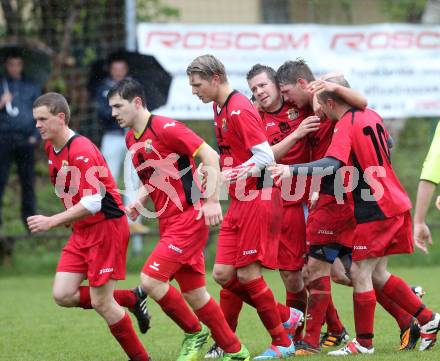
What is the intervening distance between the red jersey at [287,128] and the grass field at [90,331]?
1.30 meters

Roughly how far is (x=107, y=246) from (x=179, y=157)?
2.27 feet

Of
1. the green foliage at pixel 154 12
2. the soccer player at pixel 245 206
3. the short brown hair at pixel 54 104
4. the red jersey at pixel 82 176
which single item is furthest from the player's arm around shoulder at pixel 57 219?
the green foliage at pixel 154 12

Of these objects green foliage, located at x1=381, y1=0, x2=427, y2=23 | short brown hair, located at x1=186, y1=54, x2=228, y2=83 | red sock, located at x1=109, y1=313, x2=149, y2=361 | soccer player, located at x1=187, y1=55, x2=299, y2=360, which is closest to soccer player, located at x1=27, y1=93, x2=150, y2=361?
red sock, located at x1=109, y1=313, x2=149, y2=361

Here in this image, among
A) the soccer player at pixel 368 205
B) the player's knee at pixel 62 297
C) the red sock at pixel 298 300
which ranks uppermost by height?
the soccer player at pixel 368 205

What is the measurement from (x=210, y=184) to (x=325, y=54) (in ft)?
21.5

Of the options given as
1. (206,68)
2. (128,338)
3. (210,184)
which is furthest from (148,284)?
(206,68)

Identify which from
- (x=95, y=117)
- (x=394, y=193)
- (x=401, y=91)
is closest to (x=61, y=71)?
(x=95, y=117)

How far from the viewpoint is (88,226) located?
6.06 m

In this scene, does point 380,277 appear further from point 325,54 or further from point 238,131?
point 325,54

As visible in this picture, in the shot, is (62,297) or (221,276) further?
(221,276)

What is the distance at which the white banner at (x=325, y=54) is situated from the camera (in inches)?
452

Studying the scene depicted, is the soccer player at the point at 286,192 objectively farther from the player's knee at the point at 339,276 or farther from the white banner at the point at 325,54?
the white banner at the point at 325,54

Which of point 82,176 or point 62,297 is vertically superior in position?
point 82,176

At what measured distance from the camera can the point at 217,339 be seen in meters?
5.88
